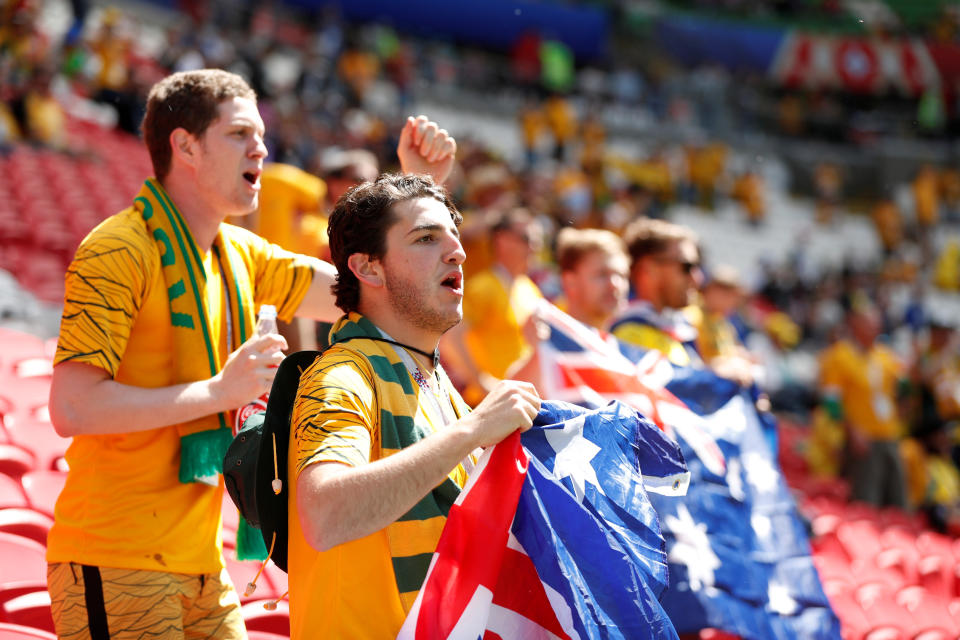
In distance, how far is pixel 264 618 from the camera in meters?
3.00

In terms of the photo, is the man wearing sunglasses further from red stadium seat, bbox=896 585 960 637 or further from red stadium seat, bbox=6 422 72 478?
red stadium seat, bbox=6 422 72 478

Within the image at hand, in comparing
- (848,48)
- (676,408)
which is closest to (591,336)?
(676,408)

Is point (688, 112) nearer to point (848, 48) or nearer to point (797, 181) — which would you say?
point (797, 181)

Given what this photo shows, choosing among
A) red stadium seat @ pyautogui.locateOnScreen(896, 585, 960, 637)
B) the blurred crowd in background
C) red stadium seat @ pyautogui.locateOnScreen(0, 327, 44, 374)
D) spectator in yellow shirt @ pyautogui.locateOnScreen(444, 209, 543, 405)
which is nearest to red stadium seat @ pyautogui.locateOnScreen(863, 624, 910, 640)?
red stadium seat @ pyautogui.locateOnScreen(896, 585, 960, 637)

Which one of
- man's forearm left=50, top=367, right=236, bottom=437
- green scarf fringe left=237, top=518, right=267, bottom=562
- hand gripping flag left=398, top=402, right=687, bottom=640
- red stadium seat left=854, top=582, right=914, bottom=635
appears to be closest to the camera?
hand gripping flag left=398, top=402, right=687, bottom=640

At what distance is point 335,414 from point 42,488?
75.7 inches

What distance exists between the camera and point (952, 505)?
30.1ft

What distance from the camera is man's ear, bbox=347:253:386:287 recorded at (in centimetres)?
215

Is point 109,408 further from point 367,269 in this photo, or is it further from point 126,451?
point 367,269

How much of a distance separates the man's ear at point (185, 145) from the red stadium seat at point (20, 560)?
1.16 metres

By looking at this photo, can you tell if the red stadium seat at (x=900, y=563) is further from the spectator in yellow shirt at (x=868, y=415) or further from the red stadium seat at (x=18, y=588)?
the red stadium seat at (x=18, y=588)

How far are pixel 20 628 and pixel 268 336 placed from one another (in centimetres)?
103

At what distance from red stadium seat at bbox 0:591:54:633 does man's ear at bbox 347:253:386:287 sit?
125 cm

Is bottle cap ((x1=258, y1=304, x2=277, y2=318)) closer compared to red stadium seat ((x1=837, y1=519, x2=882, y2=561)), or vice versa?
bottle cap ((x1=258, y1=304, x2=277, y2=318))
